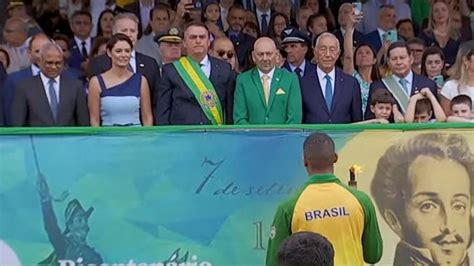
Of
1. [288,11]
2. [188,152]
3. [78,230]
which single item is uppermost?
[288,11]

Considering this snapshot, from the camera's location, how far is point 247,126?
8391 mm

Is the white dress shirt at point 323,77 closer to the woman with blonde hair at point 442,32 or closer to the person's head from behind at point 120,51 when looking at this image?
the person's head from behind at point 120,51

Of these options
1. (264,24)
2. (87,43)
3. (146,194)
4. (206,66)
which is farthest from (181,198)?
(264,24)

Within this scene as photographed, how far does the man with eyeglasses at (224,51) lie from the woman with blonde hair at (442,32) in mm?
2293

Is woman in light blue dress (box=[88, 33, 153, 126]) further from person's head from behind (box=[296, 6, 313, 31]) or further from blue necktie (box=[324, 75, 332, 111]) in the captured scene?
person's head from behind (box=[296, 6, 313, 31])

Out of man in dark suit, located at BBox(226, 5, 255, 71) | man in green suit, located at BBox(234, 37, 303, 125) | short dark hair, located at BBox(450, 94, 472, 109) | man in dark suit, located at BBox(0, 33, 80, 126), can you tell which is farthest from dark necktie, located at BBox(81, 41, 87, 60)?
short dark hair, located at BBox(450, 94, 472, 109)

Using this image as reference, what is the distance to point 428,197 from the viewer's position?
837 cm

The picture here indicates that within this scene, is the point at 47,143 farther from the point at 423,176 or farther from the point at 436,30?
the point at 436,30

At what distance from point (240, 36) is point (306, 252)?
7.49 m

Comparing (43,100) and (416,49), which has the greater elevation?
(416,49)

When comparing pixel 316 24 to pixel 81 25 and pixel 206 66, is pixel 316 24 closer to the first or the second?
pixel 81 25

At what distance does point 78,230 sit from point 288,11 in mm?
5130

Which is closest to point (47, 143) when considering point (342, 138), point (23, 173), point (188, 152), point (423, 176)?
point (23, 173)

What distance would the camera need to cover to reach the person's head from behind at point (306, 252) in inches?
174
